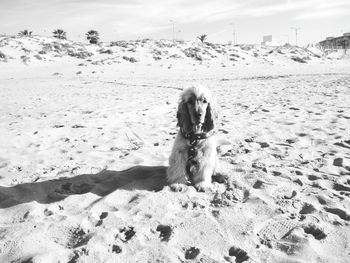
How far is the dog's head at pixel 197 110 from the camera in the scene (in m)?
4.39

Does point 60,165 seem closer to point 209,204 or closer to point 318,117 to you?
point 209,204

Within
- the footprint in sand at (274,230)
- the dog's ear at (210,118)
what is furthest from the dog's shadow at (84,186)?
the footprint in sand at (274,230)

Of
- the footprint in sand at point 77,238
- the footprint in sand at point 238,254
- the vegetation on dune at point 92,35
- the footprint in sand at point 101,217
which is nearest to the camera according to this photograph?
the footprint in sand at point 238,254

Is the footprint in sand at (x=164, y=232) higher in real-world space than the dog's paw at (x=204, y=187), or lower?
lower

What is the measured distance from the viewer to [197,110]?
4324 millimetres

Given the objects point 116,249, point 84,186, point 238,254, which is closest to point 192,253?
point 238,254

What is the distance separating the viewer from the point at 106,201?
4227mm

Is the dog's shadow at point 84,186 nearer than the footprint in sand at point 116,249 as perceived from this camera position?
No

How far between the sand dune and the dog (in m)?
0.20

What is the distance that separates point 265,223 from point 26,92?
1298 cm

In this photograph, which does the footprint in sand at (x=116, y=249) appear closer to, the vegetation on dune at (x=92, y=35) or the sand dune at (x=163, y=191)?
the sand dune at (x=163, y=191)

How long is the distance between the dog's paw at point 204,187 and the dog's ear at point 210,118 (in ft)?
2.29

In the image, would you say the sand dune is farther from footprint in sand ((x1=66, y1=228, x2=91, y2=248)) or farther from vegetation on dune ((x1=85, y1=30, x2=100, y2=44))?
vegetation on dune ((x1=85, y1=30, x2=100, y2=44))

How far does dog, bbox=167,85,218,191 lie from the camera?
444 cm
